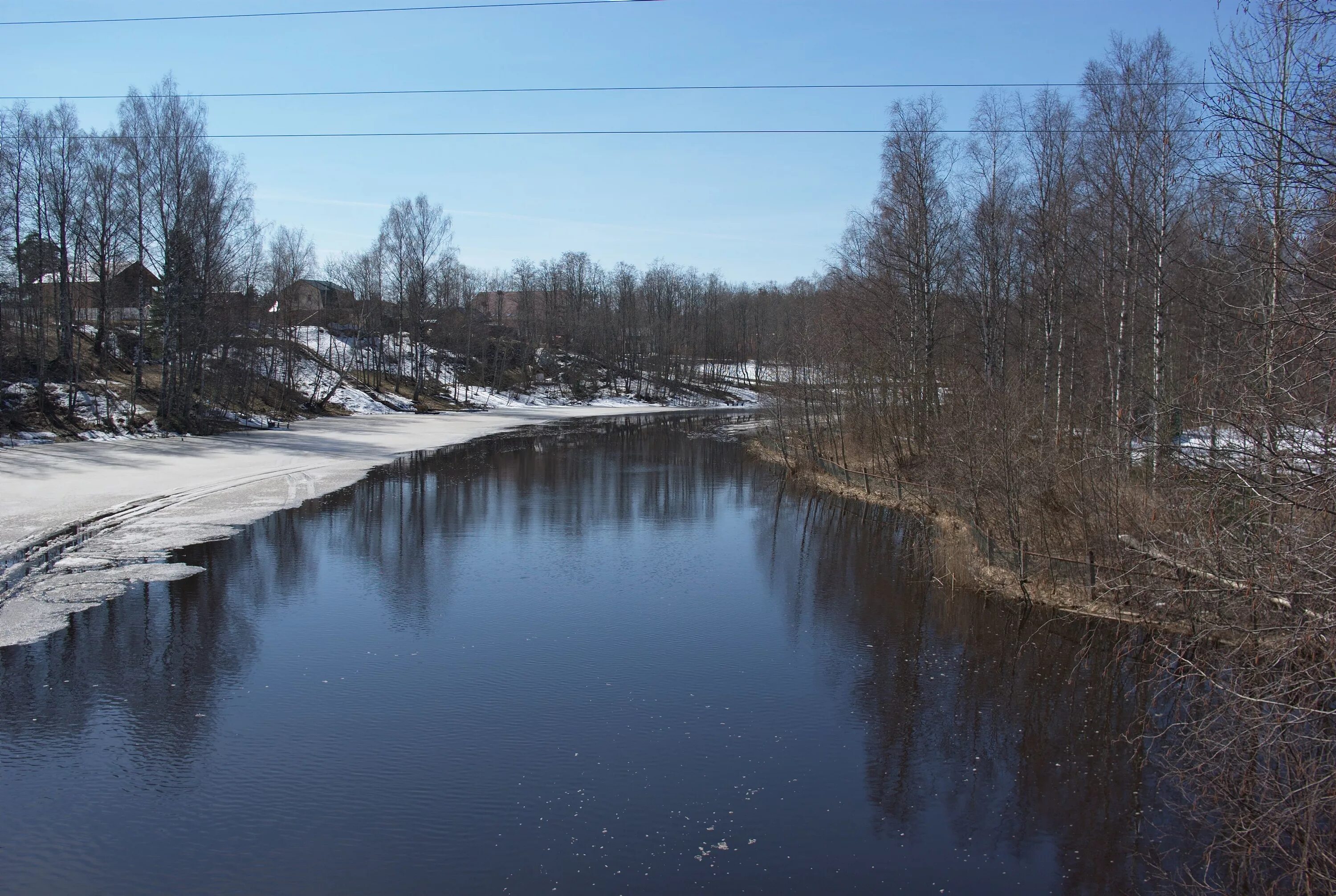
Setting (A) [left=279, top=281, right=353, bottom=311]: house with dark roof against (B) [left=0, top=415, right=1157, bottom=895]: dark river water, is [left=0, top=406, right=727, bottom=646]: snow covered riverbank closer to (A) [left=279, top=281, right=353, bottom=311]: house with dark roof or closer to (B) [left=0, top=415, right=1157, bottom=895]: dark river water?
(B) [left=0, top=415, right=1157, bottom=895]: dark river water

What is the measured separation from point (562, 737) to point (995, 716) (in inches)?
174

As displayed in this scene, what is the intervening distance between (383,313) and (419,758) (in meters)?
76.1

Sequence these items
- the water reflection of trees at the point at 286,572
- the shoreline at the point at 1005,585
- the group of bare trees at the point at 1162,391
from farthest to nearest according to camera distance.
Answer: the shoreline at the point at 1005,585 < the water reflection of trees at the point at 286,572 < the group of bare trees at the point at 1162,391

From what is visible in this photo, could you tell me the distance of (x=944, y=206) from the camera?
25688mm

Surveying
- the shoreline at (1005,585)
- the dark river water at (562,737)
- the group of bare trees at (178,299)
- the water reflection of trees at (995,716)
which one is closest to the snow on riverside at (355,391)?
the group of bare trees at (178,299)

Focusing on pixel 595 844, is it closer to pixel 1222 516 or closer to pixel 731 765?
pixel 731 765

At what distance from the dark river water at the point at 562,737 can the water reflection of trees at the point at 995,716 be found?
0.13 ft

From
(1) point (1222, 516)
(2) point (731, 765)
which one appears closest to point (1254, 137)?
(1) point (1222, 516)

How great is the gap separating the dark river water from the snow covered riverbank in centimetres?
86

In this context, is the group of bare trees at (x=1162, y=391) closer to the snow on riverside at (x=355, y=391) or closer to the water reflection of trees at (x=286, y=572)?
the water reflection of trees at (x=286, y=572)

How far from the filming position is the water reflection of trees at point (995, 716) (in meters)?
7.33

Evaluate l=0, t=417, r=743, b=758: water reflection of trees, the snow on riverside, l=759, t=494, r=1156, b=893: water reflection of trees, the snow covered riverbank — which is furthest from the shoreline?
the snow on riverside

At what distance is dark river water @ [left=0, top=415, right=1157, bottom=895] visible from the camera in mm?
6570

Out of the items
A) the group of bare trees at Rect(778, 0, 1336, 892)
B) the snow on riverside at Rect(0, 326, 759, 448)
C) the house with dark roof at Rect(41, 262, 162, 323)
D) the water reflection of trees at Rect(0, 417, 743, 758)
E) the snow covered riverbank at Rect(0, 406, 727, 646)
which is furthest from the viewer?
the house with dark roof at Rect(41, 262, 162, 323)
